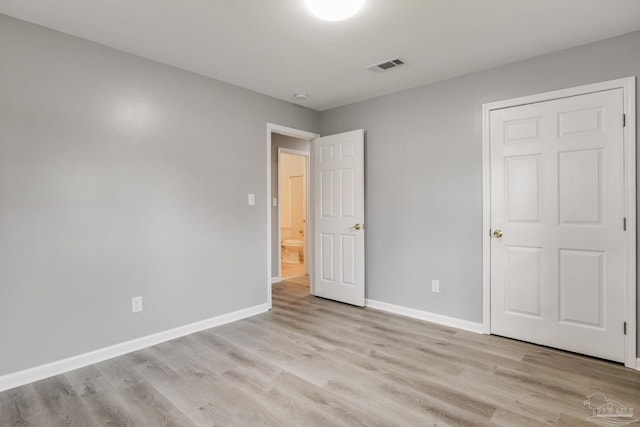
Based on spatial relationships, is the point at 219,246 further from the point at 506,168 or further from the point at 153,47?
the point at 506,168

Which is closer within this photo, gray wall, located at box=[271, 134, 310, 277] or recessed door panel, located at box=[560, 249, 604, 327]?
recessed door panel, located at box=[560, 249, 604, 327]

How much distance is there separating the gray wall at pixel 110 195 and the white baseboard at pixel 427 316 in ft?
4.75

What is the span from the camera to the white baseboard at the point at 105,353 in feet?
7.48

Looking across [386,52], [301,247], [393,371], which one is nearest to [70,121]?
[386,52]

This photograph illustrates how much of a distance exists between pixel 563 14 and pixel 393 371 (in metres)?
2.65

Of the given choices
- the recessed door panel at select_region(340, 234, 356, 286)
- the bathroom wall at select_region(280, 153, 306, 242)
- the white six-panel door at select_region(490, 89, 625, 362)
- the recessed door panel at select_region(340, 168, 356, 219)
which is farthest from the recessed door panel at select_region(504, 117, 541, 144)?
the bathroom wall at select_region(280, 153, 306, 242)

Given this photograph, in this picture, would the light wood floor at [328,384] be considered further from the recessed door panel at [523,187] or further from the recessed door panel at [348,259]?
the recessed door panel at [523,187]

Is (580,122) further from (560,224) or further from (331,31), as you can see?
(331,31)

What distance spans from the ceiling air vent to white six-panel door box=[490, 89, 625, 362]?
0.97 meters

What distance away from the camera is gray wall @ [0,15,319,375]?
2.30 metres

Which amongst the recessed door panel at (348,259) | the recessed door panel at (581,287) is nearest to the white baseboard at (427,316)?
the recessed door panel at (348,259)

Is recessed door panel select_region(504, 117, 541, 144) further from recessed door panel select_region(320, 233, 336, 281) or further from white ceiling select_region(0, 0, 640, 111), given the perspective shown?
recessed door panel select_region(320, 233, 336, 281)

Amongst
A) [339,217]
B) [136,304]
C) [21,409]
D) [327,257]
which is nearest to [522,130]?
[339,217]

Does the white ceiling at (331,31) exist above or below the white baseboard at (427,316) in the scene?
above
